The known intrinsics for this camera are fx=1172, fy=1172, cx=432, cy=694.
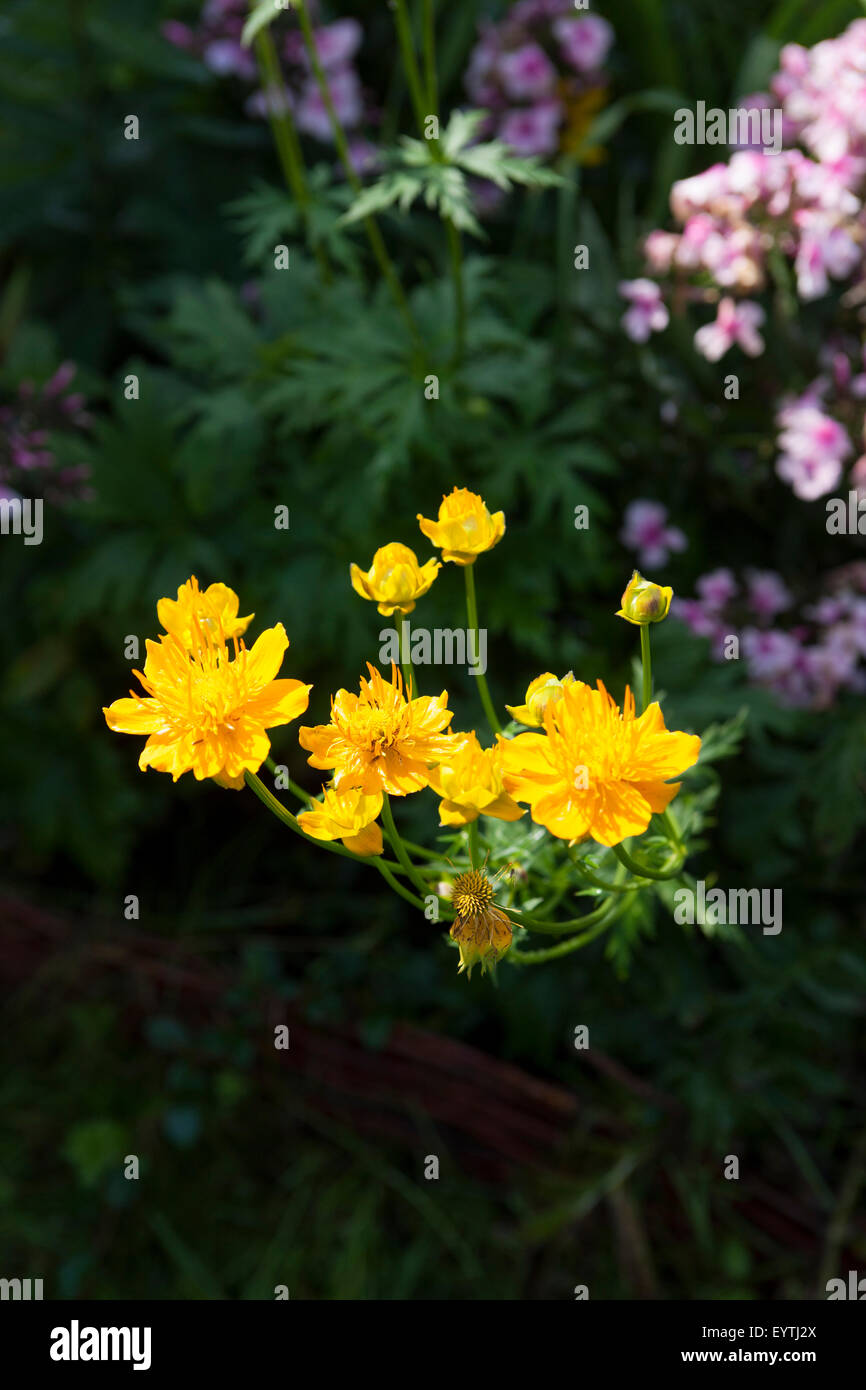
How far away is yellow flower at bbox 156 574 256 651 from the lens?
33.1 inches

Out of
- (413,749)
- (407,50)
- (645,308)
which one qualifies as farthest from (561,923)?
(645,308)

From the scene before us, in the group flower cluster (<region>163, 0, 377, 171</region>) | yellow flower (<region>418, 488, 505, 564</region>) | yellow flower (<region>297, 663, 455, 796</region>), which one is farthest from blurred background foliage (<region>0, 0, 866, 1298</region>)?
yellow flower (<region>297, 663, 455, 796</region>)

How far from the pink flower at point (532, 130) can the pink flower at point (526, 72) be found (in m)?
0.03

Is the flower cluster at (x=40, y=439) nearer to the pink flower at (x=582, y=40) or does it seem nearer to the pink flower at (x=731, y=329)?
the pink flower at (x=731, y=329)

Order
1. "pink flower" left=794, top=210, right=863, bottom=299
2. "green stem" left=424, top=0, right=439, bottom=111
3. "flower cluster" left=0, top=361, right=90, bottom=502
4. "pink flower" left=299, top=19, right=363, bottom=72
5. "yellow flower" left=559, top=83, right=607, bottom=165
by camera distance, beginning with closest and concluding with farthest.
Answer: "green stem" left=424, top=0, right=439, bottom=111 < "pink flower" left=794, top=210, right=863, bottom=299 < "flower cluster" left=0, top=361, right=90, bottom=502 < "pink flower" left=299, top=19, right=363, bottom=72 < "yellow flower" left=559, top=83, right=607, bottom=165

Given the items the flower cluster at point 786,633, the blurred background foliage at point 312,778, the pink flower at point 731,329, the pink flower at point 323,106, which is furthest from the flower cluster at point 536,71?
the flower cluster at point 786,633

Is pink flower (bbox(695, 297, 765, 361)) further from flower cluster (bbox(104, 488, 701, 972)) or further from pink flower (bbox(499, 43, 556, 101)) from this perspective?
flower cluster (bbox(104, 488, 701, 972))

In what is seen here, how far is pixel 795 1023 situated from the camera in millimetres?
1694

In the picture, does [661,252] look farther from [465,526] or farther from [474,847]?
[474,847]

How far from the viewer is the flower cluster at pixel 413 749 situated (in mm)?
768

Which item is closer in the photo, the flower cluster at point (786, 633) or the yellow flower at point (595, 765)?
the yellow flower at point (595, 765)

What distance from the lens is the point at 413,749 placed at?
0.82m
